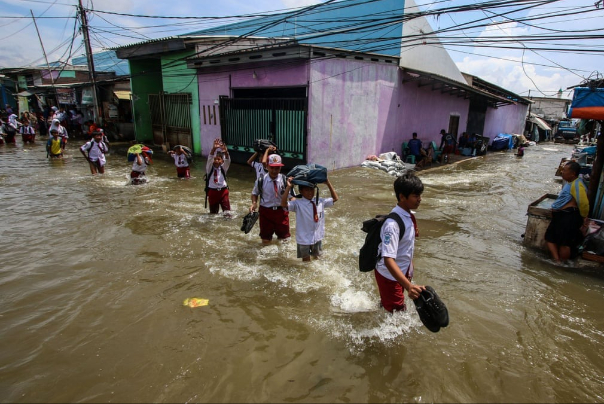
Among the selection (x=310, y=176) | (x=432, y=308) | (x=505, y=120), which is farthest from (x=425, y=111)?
(x=505, y=120)

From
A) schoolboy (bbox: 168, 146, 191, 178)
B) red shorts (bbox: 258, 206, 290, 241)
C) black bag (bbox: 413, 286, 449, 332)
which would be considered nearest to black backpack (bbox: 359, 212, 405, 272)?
black bag (bbox: 413, 286, 449, 332)

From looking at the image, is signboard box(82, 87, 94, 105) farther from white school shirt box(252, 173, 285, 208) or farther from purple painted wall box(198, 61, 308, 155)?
white school shirt box(252, 173, 285, 208)

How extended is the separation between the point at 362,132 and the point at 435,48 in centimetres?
810

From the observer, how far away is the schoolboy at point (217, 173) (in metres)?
6.40

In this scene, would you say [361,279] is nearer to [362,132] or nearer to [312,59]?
[312,59]

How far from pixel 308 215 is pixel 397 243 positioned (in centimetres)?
181

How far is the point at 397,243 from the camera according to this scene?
109 inches

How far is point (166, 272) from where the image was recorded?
4812 millimetres

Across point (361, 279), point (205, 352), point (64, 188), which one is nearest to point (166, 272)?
point (205, 352)

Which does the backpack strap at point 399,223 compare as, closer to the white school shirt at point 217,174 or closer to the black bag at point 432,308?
the black bag at point 432,308

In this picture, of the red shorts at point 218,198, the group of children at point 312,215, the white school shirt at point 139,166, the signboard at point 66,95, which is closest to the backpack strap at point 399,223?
the group of children at point 312,215

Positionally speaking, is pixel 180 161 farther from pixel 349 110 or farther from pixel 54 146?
pixel 54 146

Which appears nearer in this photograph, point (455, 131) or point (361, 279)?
point (361, 279)

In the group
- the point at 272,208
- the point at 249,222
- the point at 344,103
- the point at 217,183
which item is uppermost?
the point at 344,103
